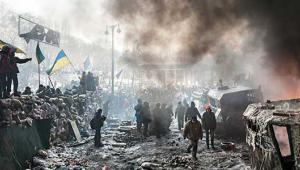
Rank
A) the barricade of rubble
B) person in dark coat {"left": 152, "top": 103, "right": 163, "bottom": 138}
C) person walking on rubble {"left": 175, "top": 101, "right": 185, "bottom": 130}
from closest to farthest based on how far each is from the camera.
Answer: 1. the barricade of rubble
2. person in dark coat {"left": 152, "top": 103, "right": 163, "bottom": 138}
3. person walking on rubble {"left": 175, "top": 101, "right": 185, "bottom": 130}

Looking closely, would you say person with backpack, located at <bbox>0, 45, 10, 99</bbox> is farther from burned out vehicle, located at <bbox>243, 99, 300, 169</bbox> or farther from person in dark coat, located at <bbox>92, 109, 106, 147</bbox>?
burned out vehicle, located at <bbox>243, 99, 300, 169</bbox>

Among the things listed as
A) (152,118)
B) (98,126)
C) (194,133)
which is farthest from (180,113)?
(194,133)

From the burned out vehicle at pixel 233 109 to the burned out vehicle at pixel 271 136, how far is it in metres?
5.40

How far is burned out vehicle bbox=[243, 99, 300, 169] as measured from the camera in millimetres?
5332

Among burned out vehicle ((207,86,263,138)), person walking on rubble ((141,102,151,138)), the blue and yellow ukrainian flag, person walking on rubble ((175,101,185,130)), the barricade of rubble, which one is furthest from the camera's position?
person walking on rubble ((175,101,185,130))

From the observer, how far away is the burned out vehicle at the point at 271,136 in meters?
5.33

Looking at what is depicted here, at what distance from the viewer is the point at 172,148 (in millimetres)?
11984

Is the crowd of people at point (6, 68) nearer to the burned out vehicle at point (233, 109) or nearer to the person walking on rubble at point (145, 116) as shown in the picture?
the person walking on rubble at point (145, 116)

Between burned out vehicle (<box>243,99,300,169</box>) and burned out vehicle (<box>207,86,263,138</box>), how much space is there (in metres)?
5.40

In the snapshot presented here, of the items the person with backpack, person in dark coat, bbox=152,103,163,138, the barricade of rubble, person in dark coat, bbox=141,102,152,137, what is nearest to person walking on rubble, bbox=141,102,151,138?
person in dark coat, bbox=141,102,152,137

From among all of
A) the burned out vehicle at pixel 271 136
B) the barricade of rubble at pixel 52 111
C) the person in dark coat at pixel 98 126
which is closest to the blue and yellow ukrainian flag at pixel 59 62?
the barricade of rubble at pixel 52 111

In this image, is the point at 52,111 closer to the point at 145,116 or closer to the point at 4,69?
the point at 4,69

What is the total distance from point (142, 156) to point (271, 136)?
5818mm

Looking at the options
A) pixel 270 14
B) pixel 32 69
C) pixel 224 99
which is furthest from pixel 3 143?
pixel 32 69
